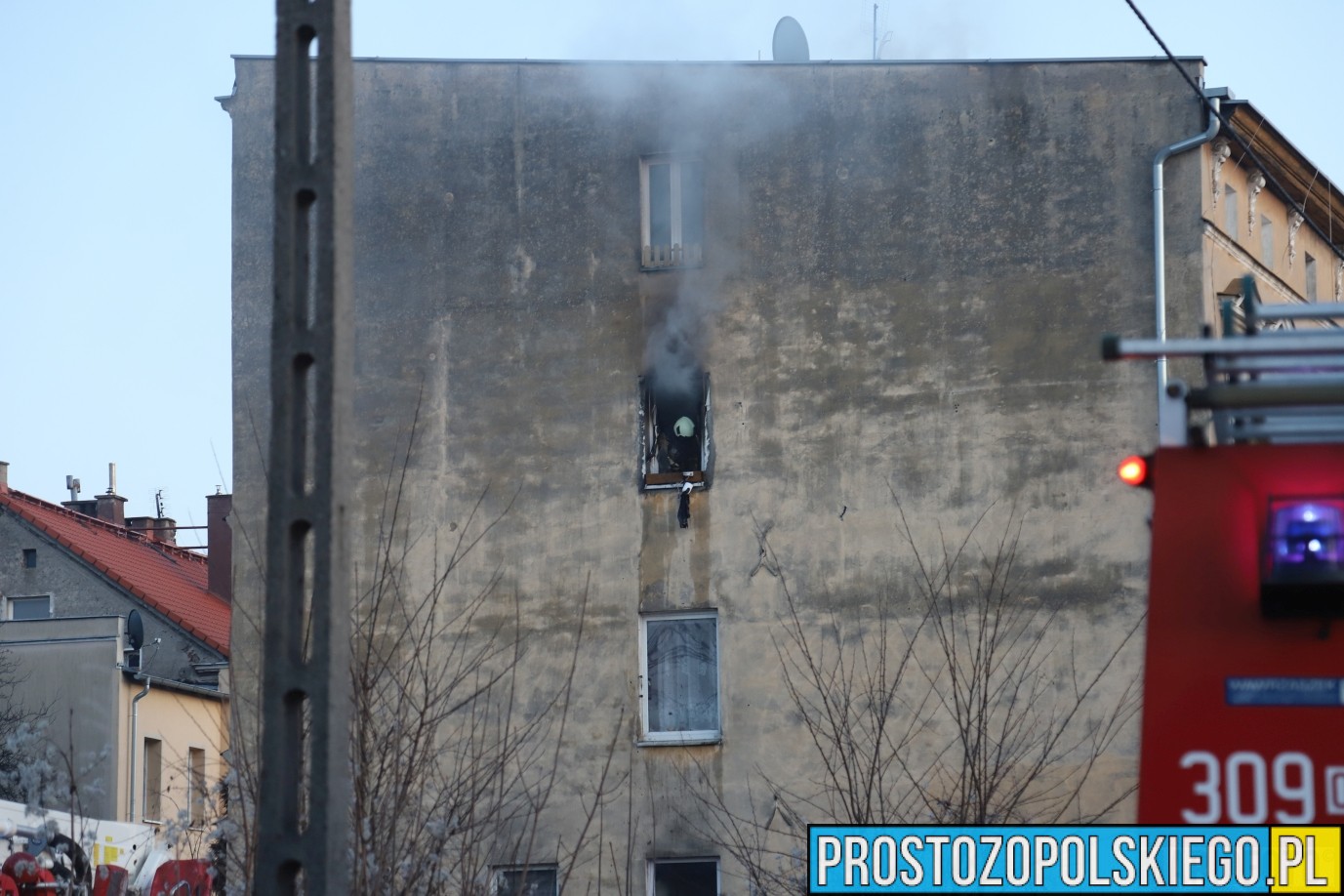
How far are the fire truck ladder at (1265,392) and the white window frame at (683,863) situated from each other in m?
14.7

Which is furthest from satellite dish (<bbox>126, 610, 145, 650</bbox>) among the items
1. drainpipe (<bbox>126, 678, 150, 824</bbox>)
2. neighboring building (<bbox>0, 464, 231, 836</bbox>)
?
drainpipe (<bbox>126, 678, 150, 824</bbox>)

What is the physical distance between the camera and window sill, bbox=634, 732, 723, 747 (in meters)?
20.4

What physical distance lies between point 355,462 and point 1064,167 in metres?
8.46

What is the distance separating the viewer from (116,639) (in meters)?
32.5

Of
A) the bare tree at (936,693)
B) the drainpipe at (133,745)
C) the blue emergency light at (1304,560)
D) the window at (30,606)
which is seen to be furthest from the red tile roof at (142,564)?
the blue emergency light at (1304,560)

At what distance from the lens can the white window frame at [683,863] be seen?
20.3 metres

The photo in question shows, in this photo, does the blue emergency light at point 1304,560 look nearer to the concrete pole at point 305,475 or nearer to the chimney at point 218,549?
the concrete pole at point 305,475

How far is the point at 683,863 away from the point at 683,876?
6.1 inches

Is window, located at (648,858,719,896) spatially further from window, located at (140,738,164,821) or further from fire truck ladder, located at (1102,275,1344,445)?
window, located at (140,738,164,821)

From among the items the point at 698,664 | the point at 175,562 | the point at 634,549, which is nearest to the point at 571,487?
the point at 634,549

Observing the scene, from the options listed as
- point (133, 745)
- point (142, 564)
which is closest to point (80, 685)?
point (133, 745)

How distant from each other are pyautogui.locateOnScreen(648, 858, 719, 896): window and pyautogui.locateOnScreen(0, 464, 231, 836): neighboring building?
7.83 m

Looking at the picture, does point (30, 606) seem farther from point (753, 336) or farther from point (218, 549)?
point (753, 336)

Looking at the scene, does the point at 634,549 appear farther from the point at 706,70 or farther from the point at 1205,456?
the point at 1205,456
